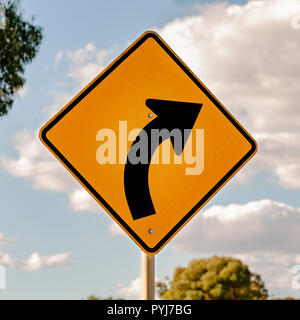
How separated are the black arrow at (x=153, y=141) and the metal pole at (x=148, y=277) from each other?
31cm

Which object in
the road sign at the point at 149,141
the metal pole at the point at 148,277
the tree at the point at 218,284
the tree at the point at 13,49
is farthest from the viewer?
the tree at the point at 218,284

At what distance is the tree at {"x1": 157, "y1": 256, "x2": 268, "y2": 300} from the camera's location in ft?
123

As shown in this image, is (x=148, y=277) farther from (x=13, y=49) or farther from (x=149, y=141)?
(x=13, y=49)

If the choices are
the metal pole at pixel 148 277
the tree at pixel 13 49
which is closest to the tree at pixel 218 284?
the tree at pixel 13 49

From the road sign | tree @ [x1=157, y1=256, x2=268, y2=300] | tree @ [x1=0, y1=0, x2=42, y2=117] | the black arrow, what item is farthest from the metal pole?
tree @ [x1=157, y1=256, x2=268, y2=300]

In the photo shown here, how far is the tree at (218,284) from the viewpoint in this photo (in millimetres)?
37562

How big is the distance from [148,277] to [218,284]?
36616mm

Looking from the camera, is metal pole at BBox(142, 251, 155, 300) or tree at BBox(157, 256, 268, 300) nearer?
metal pole at BBox(142, 251, 155, 300)

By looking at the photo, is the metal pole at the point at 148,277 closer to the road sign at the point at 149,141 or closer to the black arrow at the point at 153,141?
the road sign at the point at 149,141

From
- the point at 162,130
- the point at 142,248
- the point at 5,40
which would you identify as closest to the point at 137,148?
the point at 162,130

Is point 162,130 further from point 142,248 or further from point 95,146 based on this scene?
point 142,248

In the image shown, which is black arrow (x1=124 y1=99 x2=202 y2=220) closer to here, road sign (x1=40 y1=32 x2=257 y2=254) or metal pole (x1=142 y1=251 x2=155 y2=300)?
road sign (x1=40 y1=32 x2=257 y2=254)

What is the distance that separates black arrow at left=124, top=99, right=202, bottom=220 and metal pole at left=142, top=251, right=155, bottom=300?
0.31 m

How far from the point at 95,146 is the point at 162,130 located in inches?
20.9
